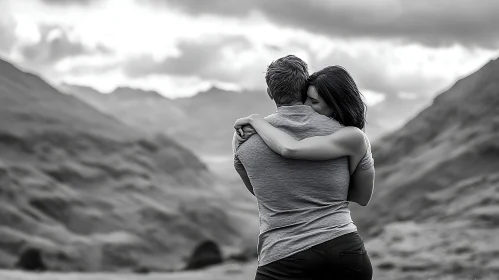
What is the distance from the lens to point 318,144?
11.7 feet

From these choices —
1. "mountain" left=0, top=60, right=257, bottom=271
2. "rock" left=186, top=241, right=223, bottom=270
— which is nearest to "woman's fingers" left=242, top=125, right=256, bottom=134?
"rock" left=186, top=241, right=223, bottom=270

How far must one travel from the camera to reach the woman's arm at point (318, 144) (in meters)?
3.56

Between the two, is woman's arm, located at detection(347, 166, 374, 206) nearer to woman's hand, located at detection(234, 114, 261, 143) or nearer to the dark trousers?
the dark trousers

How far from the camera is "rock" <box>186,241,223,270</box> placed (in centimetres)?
4334

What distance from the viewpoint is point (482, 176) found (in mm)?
43594

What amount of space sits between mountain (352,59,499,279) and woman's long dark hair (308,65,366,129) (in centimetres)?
1986

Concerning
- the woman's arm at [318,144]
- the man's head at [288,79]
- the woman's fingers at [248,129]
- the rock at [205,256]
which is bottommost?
the woman's arm at [318,144]

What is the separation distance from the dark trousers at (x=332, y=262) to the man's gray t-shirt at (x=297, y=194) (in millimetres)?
32

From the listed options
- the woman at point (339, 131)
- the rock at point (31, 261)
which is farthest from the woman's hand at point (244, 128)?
the rock at point (31, 261)

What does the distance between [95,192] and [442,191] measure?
101ft

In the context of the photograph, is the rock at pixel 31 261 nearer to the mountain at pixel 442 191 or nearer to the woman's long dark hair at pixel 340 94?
the mountain at pixel 442 191

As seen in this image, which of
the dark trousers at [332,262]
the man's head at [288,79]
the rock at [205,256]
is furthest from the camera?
the rock at [205,256]

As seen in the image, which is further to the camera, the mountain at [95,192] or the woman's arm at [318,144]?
the mountain at [95,192]

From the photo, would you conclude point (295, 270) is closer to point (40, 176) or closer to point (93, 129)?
point (40, 176)
